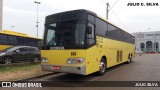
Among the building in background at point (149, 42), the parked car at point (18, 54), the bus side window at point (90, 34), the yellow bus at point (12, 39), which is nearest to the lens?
the bus side window at point (90, 34)

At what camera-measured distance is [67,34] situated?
10.2m

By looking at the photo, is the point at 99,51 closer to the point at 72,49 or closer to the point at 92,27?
the point at 92,27

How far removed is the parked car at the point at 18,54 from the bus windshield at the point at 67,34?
814 centimetres

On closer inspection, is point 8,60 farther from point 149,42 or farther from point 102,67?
point 149,42

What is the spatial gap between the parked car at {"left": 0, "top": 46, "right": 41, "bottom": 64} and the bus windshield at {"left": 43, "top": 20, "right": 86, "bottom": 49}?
8.14 m

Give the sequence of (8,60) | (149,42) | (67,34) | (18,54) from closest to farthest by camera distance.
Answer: (67,34), (8,60), (18,54), (149,42)

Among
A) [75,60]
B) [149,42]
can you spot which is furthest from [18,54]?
[149,42]

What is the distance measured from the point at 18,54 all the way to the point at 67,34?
10.2m


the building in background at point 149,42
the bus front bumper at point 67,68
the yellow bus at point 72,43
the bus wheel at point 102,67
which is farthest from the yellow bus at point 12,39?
the building in background at point 149,42

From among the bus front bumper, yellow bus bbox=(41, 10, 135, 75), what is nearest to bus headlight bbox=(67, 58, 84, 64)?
yellow bus bbox=(41, 10, 135, 75)

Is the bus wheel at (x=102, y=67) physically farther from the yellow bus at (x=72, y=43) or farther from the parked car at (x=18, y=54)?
the parked car at (x=18, y=54)

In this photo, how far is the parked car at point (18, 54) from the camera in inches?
703

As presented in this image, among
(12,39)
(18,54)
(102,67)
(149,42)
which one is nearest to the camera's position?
(102,67)

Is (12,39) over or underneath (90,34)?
over
